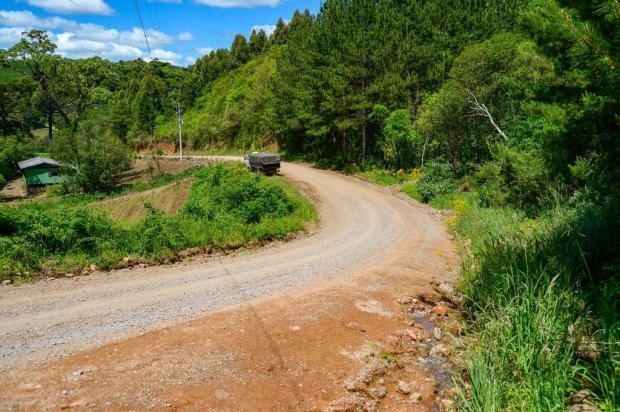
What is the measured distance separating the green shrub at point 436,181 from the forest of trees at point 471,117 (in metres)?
0.16

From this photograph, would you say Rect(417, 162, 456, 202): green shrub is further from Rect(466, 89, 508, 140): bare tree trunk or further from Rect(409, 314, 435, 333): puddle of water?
Rect(409, 314, 435, 333): puddle of water

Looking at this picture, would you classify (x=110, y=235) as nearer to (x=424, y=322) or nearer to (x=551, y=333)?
(x=424, y=322)

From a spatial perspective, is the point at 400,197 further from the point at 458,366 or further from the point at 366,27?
the point at 458,366

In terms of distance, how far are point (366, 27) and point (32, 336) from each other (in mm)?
30871

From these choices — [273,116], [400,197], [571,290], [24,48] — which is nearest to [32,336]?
[571,290]

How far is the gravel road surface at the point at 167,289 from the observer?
7.62 m

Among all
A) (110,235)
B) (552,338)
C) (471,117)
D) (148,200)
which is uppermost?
(471,117)

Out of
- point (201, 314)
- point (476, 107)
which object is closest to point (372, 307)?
point (201, 314)

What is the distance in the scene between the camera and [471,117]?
84.7 feet

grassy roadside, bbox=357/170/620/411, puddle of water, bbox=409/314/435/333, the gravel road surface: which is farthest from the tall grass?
the gravel road surface

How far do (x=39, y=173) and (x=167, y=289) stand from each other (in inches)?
2040

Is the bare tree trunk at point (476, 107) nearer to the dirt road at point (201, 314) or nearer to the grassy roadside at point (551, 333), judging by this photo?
the dirt road at point (201, 314)

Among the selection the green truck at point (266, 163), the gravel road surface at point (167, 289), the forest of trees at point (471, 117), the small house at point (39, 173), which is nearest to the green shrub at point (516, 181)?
the forest of trees at point (471, 117)

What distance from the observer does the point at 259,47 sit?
3452 inches
